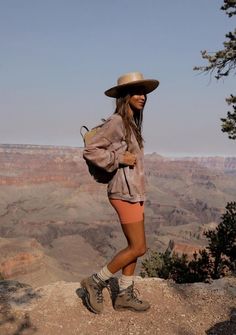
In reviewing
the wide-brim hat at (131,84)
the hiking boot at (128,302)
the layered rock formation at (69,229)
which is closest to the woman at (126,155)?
the wide-brim hat at (131,84)

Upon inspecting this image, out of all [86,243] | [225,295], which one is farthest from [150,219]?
[225,295]

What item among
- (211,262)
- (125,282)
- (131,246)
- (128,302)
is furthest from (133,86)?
(211,262)

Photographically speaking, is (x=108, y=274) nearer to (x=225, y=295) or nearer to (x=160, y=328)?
(x=160, y=328)

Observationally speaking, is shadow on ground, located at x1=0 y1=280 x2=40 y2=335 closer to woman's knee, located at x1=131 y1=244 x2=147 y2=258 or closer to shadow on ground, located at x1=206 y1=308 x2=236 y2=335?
woman's knee, located at x1=131 y1=244 x2=147 y2=258

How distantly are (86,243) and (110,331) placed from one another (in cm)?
12988

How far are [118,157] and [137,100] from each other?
718mm

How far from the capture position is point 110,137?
192 inches

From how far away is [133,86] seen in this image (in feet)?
16.1

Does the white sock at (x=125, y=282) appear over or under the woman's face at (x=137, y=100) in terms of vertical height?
under

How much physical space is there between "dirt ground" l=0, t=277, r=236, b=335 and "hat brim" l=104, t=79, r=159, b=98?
2.67 metres

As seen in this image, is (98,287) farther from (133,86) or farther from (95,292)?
(133,86)

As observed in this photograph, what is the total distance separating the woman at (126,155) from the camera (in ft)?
15.7

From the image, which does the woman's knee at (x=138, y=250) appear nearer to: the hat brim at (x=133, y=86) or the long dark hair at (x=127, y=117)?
the long dark hair at (x=127, y=117)

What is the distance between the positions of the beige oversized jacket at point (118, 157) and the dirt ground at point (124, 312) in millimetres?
1526
